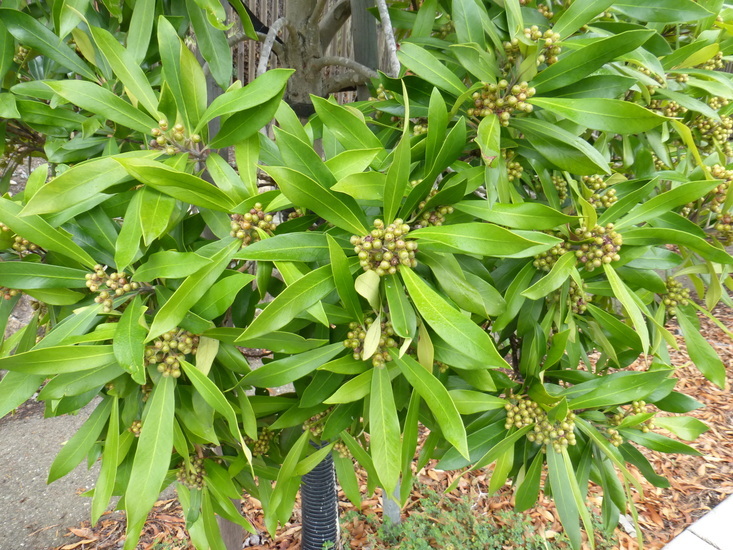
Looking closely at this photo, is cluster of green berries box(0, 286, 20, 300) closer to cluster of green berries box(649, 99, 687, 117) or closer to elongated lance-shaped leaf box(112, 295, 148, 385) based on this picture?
elongated lance-shaped leaf box(112, 295, 148, 385)

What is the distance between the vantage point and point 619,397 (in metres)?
1.00

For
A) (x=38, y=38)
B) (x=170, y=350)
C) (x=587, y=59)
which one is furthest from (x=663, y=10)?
(x=38, y=38)

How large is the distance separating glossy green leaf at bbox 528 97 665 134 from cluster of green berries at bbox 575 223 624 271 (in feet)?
0.72

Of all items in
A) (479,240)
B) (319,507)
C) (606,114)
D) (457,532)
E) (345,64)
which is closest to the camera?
(479,240)

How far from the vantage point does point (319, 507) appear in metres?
2.29

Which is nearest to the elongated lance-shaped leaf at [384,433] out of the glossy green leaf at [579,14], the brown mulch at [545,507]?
the glossy green leaf at [579,14]

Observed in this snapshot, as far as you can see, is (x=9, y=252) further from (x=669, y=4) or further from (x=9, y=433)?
(x=9, y=433)

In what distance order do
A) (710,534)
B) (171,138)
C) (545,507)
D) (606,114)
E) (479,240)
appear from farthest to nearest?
1. (545,507)
2. (710,534)
3. (171,138)
4. (606,114)
5. (479,240)

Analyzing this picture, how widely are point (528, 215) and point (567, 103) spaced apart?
0.75 ft

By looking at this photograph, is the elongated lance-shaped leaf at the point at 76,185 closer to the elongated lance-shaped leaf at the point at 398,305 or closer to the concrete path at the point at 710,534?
the elongated lance-shaped leaf at the point at 398,305

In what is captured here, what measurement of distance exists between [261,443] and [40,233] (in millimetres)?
699

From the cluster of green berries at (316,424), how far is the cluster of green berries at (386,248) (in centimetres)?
49

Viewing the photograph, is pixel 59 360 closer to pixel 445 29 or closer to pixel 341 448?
pixel 341 448

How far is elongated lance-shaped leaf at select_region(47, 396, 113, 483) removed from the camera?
3.37ft
